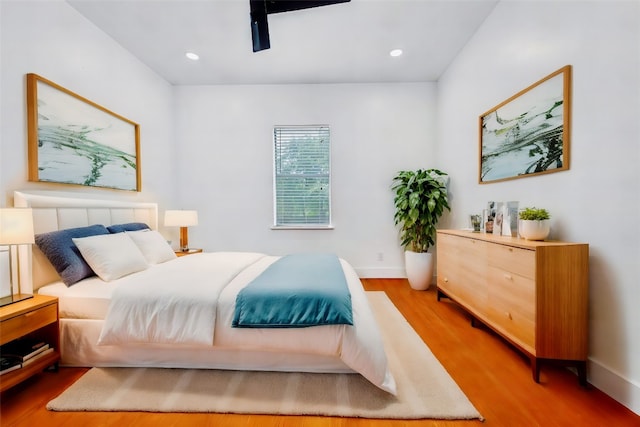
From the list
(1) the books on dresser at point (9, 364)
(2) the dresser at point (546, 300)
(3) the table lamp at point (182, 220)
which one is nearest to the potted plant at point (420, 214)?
(2) the dresser at point (546, 300)

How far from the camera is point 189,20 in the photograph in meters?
2.50

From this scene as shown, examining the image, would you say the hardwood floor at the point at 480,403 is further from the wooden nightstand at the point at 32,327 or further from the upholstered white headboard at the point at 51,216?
the upholstered white headboard at the point at 51,216

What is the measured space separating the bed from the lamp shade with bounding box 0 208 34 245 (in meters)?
0.30

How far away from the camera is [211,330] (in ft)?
4.84

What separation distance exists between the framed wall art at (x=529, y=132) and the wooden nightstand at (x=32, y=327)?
3.49 meters

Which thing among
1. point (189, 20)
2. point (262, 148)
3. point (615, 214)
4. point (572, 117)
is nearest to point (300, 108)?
point (262, 148)

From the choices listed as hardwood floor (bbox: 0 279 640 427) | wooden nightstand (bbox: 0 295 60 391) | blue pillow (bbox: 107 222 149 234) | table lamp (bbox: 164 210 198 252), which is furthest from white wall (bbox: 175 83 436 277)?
wooden nightstand (bbox: 0 295 60 391)

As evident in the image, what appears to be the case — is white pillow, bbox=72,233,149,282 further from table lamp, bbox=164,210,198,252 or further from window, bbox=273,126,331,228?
window, bbox=273,126,331,228

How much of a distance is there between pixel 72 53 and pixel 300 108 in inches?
96.7

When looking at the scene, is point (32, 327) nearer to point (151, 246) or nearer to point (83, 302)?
point (83, 302)

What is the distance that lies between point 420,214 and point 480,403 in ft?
7.18

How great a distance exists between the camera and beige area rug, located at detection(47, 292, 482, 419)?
53.9 inches

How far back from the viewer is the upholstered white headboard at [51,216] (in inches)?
69.9

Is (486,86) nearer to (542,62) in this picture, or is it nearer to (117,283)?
(542,62)
